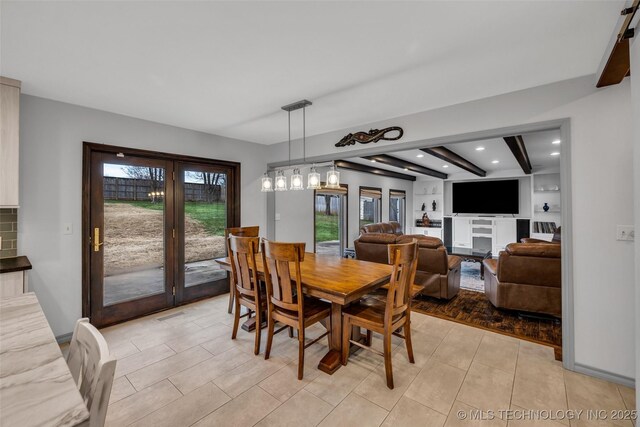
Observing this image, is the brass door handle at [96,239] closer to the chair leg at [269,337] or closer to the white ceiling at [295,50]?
the white ceiling at [295,50]

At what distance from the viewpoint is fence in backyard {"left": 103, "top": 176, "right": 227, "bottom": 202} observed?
3.28 metres

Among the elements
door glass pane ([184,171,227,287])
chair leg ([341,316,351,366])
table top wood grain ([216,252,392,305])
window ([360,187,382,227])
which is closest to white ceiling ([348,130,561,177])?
window ([360,187,382,227])

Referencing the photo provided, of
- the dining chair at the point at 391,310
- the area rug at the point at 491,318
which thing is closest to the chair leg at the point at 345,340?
the dining chair at the point at 391,310

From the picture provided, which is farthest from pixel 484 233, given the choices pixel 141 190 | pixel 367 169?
pixel 141 190

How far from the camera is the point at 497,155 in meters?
5.82

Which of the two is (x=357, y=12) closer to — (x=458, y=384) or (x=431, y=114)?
(x=431, y=114)

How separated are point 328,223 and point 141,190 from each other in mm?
3923

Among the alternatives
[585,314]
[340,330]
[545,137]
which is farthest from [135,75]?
[545,137]

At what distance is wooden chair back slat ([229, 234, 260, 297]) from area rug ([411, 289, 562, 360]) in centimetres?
228

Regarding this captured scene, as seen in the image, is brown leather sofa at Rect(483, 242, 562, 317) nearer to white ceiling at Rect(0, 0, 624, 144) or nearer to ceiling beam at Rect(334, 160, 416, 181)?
white ceiling at Rect(0, 0, 624, 144)

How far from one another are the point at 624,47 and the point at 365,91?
1.72 metres

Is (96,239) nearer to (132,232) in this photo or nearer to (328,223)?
(132,232)

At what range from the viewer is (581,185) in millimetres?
2314

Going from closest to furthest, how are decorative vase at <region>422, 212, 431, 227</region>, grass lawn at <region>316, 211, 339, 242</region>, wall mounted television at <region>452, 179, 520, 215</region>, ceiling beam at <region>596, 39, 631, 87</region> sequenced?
1. ceiling beam at <region>596, 39, 631, 87</region>
2. grass lawn at <region>316, 211, 339, 242</region>
3. wall mounted television at <region>452, 179, 520, 215</region>
4. decorative vase at <region>422, 212, 431, 227</region>
